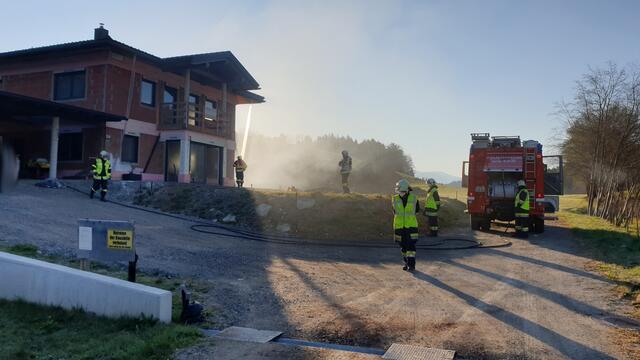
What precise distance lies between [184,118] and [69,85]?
5.53 meters

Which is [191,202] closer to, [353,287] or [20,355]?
[353,287]

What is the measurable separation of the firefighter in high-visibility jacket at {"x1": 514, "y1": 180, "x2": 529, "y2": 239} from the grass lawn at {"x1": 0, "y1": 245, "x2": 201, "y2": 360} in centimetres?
1162

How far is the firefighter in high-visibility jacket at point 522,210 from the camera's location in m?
14.6

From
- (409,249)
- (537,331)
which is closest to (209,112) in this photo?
(409,249)

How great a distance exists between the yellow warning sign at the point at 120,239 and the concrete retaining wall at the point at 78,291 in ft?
1.53

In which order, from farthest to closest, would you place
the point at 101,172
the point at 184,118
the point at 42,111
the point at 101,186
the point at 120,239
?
the point at 184,118, the point at 42,111, the point at 101,186, the point at 101,172, the point at 120,239

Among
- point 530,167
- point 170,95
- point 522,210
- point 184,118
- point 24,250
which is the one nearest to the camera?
point 24,250

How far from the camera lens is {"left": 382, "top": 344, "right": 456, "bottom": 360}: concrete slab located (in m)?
4.66

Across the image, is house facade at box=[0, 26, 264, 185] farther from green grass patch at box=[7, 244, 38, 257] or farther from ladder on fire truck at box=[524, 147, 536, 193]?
ladder on fire truck at box=[524, 147, 536, 193]

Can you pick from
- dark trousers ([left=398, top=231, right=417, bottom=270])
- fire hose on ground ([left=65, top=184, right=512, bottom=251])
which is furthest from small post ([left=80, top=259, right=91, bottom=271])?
fire hose on ground ([left=65, top=184, right=512, bottom=251])

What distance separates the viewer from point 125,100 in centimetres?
2239

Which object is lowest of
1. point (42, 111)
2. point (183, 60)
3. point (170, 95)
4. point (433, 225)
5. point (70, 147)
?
point (433, 225)

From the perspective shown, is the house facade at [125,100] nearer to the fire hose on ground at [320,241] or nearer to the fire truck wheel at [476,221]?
the fire hose on ground at [320,241]

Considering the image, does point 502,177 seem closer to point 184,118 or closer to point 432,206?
point 432,206
